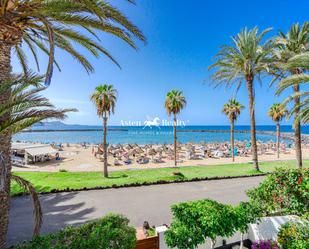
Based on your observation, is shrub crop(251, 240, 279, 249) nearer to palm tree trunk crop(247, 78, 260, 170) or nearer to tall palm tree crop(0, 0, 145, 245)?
tall palm tree crop(0, 0, 145, 245)

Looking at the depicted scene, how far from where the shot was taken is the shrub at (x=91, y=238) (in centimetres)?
511

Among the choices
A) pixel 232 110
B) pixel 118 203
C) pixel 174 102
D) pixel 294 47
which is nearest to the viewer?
pixel 118 203

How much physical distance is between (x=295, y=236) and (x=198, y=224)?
2644 mm

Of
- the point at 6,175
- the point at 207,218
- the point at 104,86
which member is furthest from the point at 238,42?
the point at 6,175

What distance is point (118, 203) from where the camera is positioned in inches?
466

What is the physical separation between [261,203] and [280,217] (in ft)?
3.26

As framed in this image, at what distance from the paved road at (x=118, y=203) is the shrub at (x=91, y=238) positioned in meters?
3.67

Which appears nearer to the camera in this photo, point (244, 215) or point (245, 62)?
point (244, 215)

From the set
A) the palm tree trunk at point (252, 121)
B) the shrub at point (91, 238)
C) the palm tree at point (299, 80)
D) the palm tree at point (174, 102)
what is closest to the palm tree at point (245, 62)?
the palm tree trunk at point (252, 121)

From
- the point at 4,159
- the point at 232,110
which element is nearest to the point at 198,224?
the point at 4,159

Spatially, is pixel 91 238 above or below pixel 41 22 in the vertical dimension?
below

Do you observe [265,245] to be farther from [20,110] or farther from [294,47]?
[294,47]

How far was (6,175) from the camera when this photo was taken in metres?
5.54

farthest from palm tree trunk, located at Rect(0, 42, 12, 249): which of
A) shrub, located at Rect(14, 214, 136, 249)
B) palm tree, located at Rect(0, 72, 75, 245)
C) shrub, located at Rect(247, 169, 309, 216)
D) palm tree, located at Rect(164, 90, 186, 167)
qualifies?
palm tree, located at Rect(164, 90, 186, 167)
